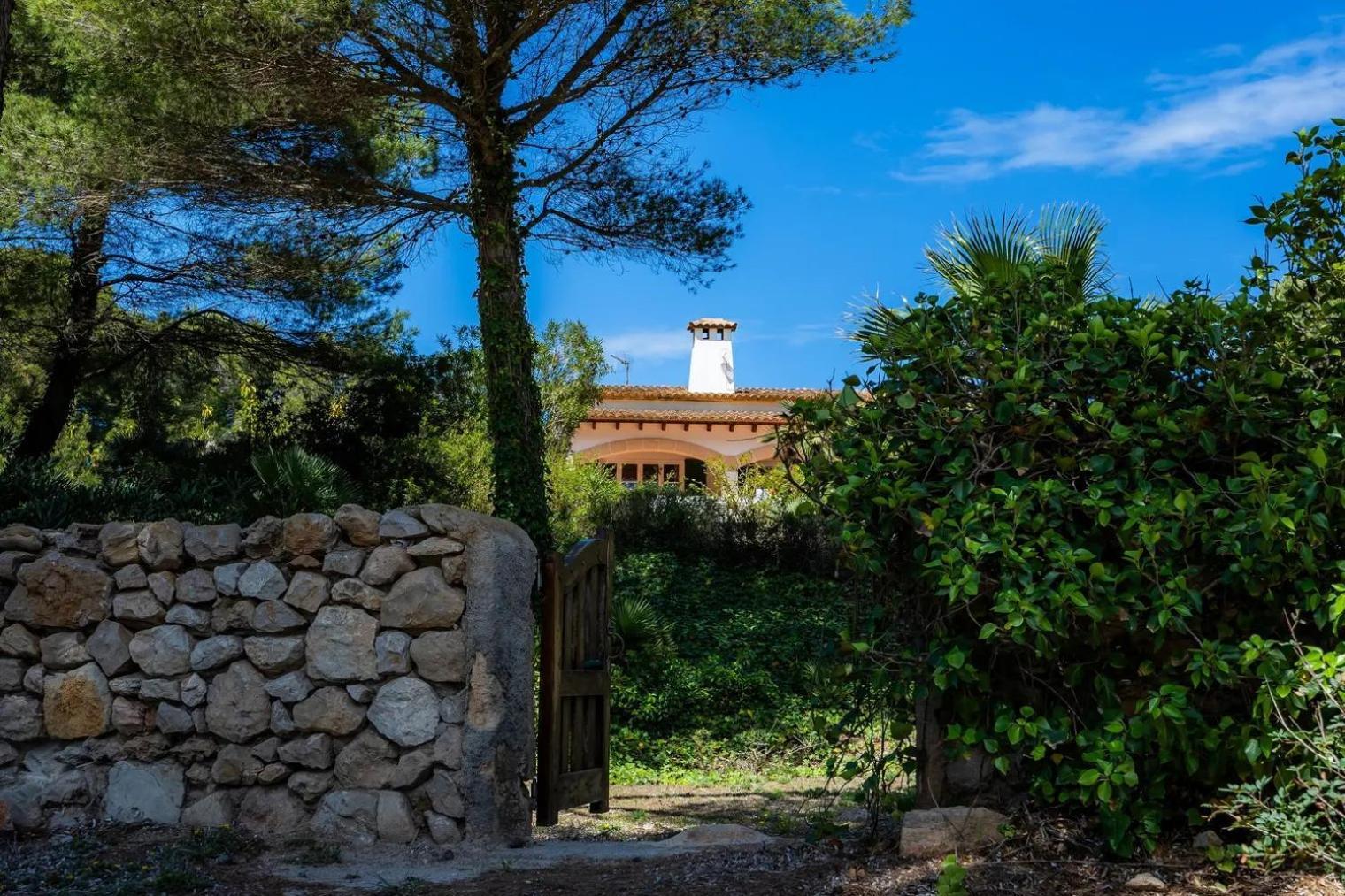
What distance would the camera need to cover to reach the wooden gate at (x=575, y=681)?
21.6 ft

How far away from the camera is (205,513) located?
10.2m

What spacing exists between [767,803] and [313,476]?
5.25 metres

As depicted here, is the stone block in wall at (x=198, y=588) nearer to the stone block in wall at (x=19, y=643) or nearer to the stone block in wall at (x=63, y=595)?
the stone block in wall at (x=63, y=595)

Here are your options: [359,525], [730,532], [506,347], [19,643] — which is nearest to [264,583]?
[359,525]

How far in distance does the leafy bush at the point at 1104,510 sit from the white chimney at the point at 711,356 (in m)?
22.4

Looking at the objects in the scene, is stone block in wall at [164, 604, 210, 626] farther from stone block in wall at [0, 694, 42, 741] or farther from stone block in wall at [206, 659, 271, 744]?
stone block in wall at [0, 694, 42, 741]

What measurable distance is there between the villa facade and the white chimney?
0.09 feet

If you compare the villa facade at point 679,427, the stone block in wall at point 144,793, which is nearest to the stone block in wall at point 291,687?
the stone block in wall at point 144,793

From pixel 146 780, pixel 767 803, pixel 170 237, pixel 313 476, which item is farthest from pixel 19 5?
pixel 767 803

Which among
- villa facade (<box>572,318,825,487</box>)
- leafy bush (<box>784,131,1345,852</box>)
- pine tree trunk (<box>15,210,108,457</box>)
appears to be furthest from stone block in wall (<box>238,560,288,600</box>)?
villa facade (<box>572,318,825,487</box>)

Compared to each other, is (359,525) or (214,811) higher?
(359,525)

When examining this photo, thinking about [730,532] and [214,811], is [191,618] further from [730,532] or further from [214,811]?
[730,532]

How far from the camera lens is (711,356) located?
90.1 ft

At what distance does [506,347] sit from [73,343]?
19.5ft
